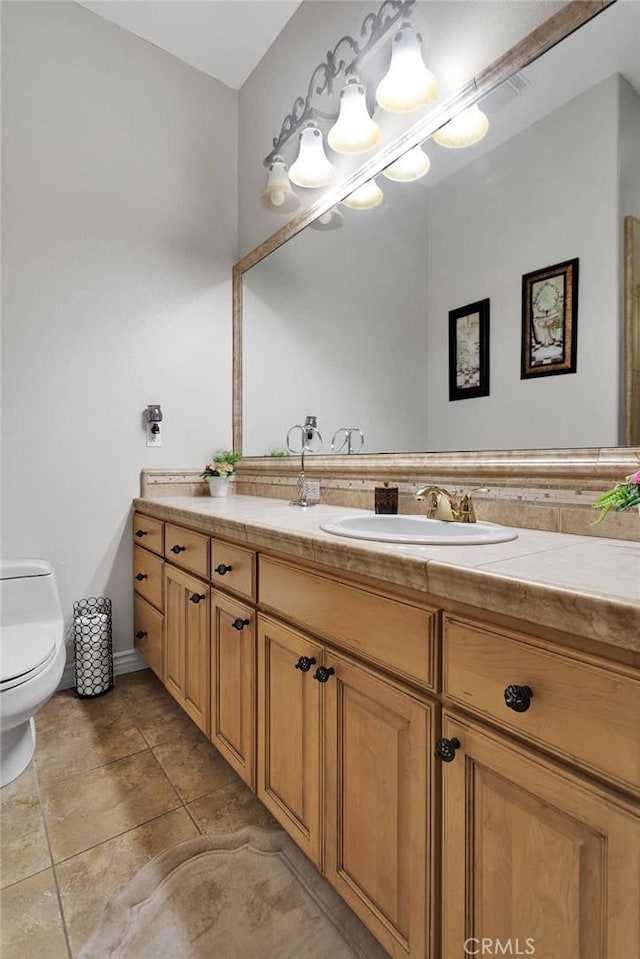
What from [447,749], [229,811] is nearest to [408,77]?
[447,749]

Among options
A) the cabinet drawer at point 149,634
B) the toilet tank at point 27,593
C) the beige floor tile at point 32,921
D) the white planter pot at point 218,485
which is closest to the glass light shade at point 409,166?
the white planter pot at point 218,485

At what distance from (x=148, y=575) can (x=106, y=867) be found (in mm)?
1067

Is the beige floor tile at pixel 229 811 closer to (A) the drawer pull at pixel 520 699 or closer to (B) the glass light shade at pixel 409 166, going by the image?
(A) the drawer pull at pixel 520 699

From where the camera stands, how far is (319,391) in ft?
6.79

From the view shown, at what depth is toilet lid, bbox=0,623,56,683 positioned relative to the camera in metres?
1.40

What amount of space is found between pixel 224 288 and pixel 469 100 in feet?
4.91

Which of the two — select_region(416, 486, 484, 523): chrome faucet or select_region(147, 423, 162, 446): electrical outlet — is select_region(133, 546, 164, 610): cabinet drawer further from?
select_region(416, 486, 484, 523): chrome faucet

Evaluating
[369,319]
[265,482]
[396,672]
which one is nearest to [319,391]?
[369,319]

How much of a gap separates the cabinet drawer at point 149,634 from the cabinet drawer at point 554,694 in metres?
1.50

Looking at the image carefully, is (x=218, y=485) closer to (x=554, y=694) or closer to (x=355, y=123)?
(x=355, y=123)

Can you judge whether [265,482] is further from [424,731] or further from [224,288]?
[424,731]

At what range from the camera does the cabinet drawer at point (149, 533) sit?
1965mm

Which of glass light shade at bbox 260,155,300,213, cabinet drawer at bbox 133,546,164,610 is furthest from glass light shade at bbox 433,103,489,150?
cabinet drawer at bbox 133,546,164,610

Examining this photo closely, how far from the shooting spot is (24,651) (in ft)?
5.04
